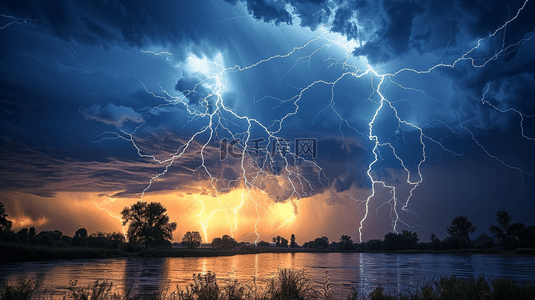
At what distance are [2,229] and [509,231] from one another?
15347cm

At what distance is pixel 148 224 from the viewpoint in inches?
2849

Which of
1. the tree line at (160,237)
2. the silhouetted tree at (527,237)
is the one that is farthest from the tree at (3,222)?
the silhouetted tree at (527,237)

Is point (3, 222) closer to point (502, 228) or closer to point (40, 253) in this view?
point (40, 253)

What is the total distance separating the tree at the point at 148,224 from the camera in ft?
233

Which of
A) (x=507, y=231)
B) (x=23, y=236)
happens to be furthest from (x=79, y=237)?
(x=507, y=231)

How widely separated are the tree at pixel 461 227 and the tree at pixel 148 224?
136 meters

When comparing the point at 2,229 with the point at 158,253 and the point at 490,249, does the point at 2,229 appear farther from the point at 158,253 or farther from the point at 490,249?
the point at 490,249

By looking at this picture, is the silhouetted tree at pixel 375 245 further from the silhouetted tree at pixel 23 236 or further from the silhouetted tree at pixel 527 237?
the silhouetted tree at pixel 23 236

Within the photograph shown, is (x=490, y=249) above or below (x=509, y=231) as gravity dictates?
below

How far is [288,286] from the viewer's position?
37.2 ft

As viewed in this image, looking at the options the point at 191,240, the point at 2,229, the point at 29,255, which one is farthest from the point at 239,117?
the point at 191,240

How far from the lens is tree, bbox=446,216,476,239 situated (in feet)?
480

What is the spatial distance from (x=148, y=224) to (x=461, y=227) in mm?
143463

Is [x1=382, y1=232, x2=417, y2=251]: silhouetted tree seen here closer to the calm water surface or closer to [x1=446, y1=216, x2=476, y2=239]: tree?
[x1=446, y1=216, x2=476, y2=239]: tree
